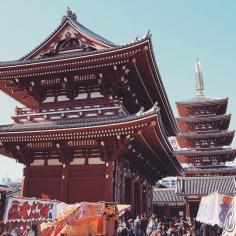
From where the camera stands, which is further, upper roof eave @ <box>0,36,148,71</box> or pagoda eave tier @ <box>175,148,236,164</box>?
pagoda eave tier @ <box>175,148,236,164</box>

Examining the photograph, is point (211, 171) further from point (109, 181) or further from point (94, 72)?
point (94, 72)

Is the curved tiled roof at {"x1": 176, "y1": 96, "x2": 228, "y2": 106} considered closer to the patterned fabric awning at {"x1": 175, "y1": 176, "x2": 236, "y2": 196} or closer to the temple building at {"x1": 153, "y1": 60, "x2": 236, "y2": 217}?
the temple building at {"x1": 153, "y1": 60, "x2": 236, "y2": 217}

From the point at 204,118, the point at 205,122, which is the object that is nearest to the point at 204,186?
the point at 204,118

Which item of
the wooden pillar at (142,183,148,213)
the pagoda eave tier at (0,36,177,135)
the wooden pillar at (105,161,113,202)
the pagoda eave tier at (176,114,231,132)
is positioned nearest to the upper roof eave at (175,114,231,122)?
the pagoda eave tier at (176,114,231,132)

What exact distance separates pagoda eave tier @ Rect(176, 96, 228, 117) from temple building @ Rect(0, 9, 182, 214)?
24.3m

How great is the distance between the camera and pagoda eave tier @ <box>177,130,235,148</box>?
4369cm

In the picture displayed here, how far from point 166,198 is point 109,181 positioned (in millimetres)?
24677

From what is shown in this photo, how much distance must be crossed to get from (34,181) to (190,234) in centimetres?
1009

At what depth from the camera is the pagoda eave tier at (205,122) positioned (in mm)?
44709

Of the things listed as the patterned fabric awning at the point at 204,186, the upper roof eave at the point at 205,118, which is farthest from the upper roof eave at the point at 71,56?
the upper roof eave at the point at 205,118

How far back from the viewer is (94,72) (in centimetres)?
1916

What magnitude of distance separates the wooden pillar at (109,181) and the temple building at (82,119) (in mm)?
52

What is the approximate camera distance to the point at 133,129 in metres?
16.2

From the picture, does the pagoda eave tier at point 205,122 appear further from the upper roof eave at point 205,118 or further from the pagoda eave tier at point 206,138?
the pagoda eave tier at point 206,138
